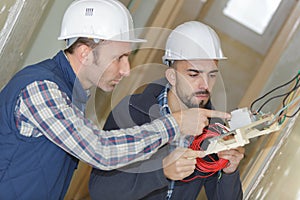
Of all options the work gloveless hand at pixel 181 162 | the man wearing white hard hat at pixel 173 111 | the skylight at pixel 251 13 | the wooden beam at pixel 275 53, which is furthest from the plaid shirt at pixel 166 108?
the skylight at pixel 251 13

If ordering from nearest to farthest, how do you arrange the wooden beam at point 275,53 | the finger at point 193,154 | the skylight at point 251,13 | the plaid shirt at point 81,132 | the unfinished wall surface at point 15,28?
1. the plaid shirt at point 81,132
2. the finger at point 193,154
3. the unfinished wall surface at point 15,28
4. the wooden beam at point 275,53
5. the skylight at point 251,13

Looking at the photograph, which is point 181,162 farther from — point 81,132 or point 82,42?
point 82,42

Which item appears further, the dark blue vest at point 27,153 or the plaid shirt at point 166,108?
the plaid shirt at point 166,108

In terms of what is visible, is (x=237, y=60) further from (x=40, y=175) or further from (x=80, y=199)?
(x=40, y=175)

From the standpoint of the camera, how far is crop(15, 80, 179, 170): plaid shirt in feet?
4.19

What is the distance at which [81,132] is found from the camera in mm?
1279

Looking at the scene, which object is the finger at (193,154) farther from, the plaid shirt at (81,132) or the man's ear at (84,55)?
the man's ear at (84,55)

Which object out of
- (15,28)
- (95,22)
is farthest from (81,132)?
(15,28)

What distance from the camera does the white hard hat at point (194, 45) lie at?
1.87m

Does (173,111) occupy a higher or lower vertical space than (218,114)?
lower

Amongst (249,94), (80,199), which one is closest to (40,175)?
(80,199)

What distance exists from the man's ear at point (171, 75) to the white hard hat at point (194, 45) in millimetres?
51

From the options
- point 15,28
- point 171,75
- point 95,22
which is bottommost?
point 15,28

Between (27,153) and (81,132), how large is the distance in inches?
9.4
